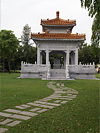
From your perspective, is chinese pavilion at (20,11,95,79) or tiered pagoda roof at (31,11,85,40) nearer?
chinese pavilion at (20,11,95,79)

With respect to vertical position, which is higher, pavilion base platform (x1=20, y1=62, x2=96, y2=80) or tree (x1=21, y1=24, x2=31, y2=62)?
tree (x1=21, y1=24, x2=31, y2=62)

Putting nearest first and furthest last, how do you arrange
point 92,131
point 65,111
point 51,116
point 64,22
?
point 92,131 < point 51,116 < point 65,111 < point 64,22

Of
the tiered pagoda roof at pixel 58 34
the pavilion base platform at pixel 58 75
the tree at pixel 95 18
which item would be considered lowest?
the pavilion base platform at pixel 58 75

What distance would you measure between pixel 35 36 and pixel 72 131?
18231 millimetres

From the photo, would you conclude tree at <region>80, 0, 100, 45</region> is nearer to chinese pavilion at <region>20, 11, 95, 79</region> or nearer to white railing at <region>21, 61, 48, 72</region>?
chinese pavilion at <region>20, 11, 95, 79</region>

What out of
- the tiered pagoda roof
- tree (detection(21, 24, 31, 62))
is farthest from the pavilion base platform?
tree (detection(21, 24, 31, 62))

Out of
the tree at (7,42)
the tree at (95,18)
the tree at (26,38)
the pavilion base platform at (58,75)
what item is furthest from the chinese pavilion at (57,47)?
the tree at (26,38)

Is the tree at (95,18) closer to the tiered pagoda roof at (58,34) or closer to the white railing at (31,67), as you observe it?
the white railing at (31,67)

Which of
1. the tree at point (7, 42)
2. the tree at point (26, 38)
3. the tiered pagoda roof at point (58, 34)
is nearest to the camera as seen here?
the tiered pagoda roof at point (58, 34)

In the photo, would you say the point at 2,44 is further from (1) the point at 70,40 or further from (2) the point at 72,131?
(2) the point at 72,131

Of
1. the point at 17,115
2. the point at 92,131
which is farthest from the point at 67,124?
the point at 17,115

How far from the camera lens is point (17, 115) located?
4.18 metres

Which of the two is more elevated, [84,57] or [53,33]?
[53,33]

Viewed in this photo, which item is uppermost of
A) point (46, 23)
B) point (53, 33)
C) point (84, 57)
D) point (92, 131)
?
point (46, 23)
